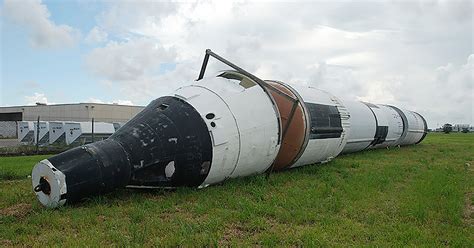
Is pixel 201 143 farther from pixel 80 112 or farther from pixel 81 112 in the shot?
pixel 80 112

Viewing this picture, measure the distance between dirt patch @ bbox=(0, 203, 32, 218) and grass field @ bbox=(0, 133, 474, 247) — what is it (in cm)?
2

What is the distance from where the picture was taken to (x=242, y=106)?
7508 millimetres

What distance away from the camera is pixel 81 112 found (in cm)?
4241

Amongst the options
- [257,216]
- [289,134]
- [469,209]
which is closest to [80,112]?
[289,134]

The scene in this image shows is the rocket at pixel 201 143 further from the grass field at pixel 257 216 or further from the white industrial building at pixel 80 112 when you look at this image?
the white industrial building at pixel 80 112

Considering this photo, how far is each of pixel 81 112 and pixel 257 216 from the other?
40.2 m

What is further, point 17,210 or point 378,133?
point 378,133

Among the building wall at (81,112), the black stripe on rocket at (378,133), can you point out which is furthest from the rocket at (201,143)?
the building wall at (81,112)

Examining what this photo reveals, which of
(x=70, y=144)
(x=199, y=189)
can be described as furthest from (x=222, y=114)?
(x=70, y=144)

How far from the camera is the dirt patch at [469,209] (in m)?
5.69

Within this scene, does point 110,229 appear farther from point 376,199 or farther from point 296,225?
point 376,199

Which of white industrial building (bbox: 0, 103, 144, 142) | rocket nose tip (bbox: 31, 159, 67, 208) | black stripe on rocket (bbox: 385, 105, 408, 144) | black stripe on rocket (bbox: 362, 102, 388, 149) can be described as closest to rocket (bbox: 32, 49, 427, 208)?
rocket nose tip (bbox: 31, 159, 67, 208)

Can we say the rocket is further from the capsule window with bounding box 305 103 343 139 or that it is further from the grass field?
the grass field

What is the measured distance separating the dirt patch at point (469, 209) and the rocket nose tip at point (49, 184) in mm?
5323
